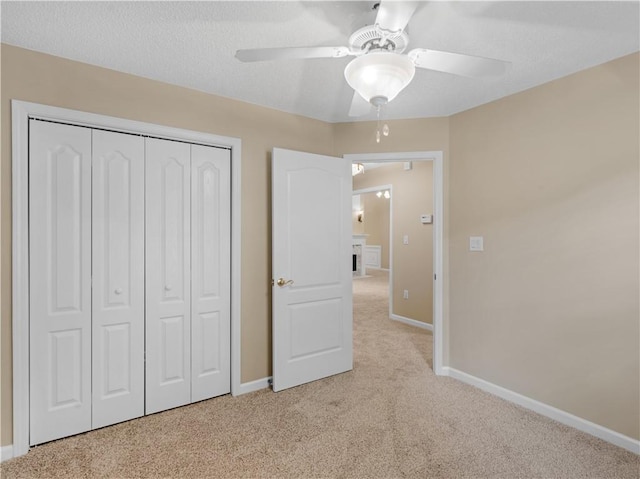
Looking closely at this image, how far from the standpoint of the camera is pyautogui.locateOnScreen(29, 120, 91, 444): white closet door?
208 cm

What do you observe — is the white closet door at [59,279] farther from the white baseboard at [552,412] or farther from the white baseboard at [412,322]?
the white baseboard at [412,322]

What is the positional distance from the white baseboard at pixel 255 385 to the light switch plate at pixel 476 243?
6.65 feet

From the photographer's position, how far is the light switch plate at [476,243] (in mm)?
2898

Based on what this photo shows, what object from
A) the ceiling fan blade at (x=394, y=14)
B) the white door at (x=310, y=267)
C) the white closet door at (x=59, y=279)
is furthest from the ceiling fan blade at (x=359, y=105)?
the white closet door at (x=59, y=279)

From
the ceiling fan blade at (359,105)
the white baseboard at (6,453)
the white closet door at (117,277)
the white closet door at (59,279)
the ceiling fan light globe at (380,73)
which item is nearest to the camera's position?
the ceiling fan light globe at (380,73)

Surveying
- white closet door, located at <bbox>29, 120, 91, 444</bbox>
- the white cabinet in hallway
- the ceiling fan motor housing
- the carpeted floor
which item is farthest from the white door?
the ceiling fan motor housing

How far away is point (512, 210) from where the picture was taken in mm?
2682

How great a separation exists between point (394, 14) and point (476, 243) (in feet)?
7.02

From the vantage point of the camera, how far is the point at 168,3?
1.63 metres

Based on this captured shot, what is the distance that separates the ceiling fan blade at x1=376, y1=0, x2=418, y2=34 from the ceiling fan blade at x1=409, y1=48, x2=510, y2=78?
16 centimetres

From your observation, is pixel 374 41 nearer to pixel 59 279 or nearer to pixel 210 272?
pixel 210 272

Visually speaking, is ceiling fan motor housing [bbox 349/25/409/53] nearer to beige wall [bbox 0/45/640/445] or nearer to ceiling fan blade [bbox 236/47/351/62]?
ceiling fan blade [bbox 236/47/351/62]

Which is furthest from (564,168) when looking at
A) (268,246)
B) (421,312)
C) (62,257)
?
(62,257)

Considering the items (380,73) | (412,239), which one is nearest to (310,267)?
(380,73)
